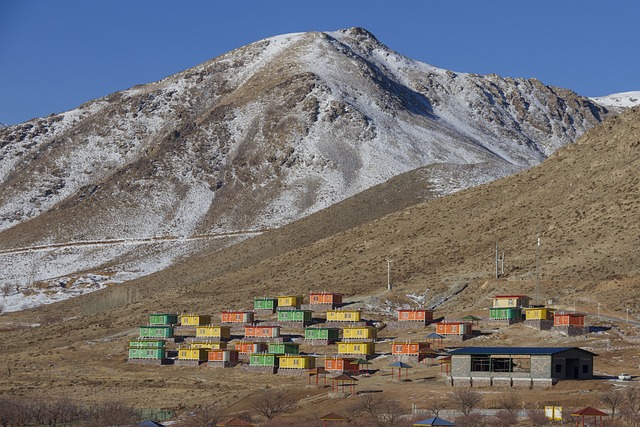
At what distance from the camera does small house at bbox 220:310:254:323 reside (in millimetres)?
123812

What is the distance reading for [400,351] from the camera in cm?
10050

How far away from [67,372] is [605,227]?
56.5 metres

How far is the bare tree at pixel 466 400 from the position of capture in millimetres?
75062

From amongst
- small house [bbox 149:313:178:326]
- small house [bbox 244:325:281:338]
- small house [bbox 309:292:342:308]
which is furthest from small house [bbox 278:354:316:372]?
small house [bbox 149:313:178:326]

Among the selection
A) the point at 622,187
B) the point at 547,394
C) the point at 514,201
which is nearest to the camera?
the point at 547,394

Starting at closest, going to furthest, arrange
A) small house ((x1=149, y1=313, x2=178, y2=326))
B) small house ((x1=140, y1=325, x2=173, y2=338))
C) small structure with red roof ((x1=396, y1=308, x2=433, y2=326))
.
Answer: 1. small structure with red roof ((x1=396, y1=308, x2=433, y2=326))
2. small house ((x1=140, y1=325, x2=173, y2=338))
3. small house ((x1=149, y1=313, x2=178, y2=326))

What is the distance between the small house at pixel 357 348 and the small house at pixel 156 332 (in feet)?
75.1

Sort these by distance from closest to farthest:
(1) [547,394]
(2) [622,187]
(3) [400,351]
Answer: (1) [547,394] → (3) [400,351] → (2) [622,187]

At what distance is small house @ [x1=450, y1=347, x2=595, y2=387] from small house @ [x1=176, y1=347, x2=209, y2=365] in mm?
30770

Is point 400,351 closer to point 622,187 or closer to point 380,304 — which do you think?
point 380,304

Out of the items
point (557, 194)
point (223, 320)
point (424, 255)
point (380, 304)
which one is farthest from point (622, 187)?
point (223, 320)

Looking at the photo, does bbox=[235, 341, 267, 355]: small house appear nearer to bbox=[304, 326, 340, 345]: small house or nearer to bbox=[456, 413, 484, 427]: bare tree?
bbox=[304, 326, 340, 345]: small house

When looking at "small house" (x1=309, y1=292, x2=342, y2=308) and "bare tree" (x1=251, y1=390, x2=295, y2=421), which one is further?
"small house" (x1=309, y1=292, x2=342, y2=308)

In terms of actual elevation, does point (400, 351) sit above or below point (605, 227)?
below
